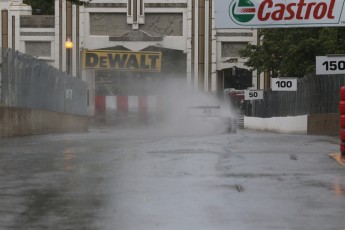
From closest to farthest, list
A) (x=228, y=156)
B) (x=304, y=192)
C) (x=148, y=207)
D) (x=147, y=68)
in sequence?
(x=148, y=207)
(x=304, y=192)
(x=228, y=156)
(x=147, y=68)

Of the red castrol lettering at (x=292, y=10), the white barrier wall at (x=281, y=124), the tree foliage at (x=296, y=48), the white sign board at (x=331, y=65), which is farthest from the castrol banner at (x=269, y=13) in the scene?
the tree foliage at (x=296, y=48)

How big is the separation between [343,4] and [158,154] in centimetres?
979

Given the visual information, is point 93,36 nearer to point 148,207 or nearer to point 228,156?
point 228,156

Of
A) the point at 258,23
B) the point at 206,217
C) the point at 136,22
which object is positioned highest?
the point at 136,22

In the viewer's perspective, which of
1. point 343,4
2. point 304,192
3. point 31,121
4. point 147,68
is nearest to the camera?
point 304,192

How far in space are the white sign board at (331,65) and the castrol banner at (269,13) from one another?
4070 mm

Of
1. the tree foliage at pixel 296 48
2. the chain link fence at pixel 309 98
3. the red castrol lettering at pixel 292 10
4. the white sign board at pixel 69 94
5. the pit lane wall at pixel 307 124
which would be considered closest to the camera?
the red castrol lettering at pixel 292 10

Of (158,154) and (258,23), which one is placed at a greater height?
(258,23)

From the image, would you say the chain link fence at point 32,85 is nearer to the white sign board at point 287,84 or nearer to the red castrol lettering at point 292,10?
the red castrol lettering at point 292,10

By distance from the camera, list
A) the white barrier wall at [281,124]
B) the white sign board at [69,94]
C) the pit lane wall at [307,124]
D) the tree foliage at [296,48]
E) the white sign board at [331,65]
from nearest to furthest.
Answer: the white sign board at [331,65], the pit lane wall at [307,124], the white barrier wall at [281,124], the white sign board at [69,94], the tree foliage at [296,48]

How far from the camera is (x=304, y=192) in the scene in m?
9.70

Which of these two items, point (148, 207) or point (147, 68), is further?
point (147, 68)

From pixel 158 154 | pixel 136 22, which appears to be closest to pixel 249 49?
pixel 136 22

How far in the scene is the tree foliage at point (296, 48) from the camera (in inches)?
1412
